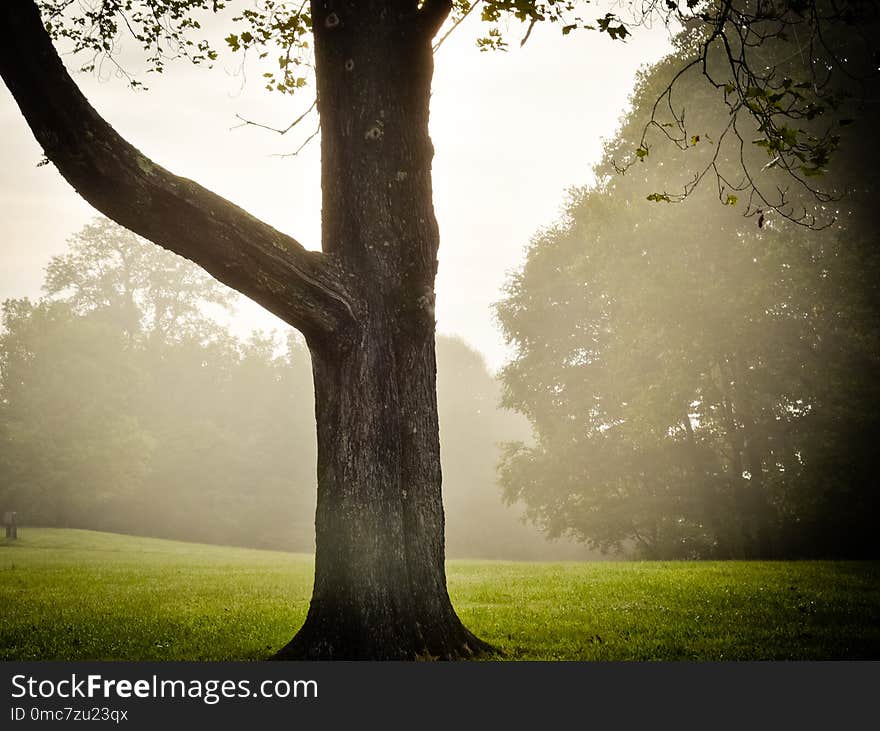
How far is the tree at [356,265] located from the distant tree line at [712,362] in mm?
10132

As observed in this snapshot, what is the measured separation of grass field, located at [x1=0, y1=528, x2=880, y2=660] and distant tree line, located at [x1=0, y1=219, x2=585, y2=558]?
22571mm

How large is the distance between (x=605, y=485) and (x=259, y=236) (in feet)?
66.3

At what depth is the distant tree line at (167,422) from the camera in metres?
33.5

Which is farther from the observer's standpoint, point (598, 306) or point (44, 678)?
point (598, 306)

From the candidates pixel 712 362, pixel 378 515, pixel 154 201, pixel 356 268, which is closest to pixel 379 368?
pixel 356 268

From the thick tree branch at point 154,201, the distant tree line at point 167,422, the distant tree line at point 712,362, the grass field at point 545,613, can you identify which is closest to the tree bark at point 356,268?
the thick tree branch at point 154,201

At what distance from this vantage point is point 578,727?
3.98m

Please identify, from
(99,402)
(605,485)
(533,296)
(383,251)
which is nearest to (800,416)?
(605,485)

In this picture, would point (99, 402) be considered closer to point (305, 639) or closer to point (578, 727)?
point (305, 639)

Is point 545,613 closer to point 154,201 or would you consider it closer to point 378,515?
point 378,515

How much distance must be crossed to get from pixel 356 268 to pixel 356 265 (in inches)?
1.3

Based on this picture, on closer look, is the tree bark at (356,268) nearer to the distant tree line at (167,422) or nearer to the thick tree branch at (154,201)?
the thick tree branch at (154,201)

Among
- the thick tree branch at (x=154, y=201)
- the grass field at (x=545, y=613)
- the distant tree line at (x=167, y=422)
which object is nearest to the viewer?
the thick tree branch at (x=154, y=201)

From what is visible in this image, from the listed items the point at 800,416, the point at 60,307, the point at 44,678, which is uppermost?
the point at 60,307
